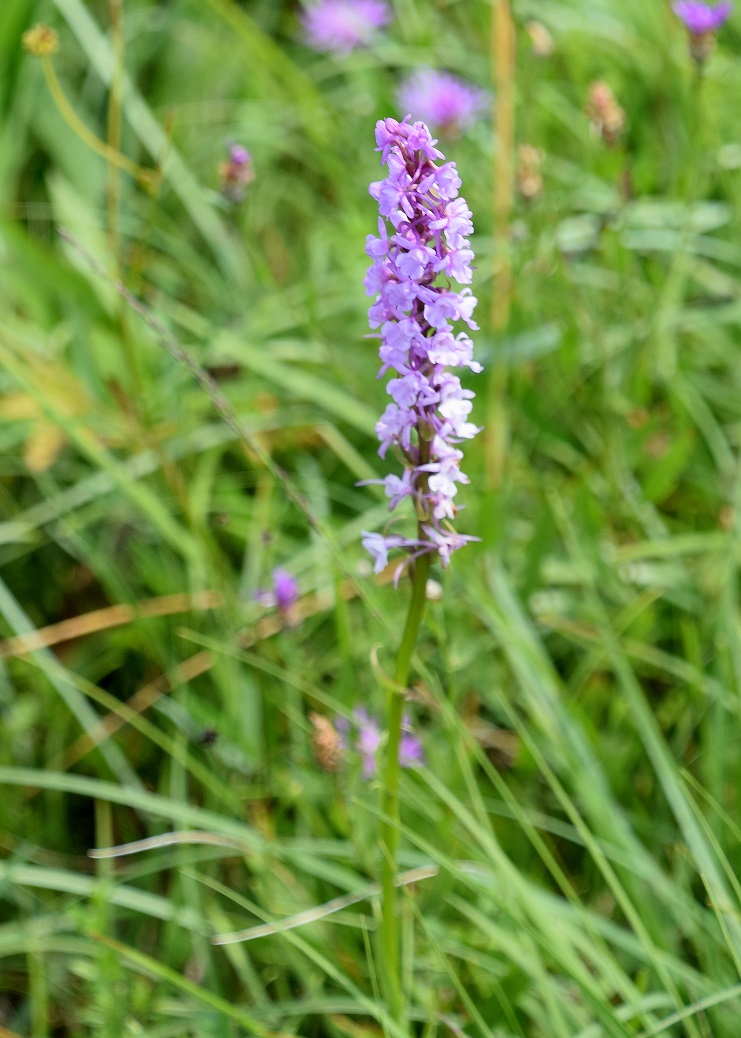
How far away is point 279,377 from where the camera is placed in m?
2.27

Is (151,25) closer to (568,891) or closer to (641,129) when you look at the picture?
(641,129)

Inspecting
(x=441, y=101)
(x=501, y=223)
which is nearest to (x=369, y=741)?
(x=501, y=223)

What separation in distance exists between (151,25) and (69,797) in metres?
2.43

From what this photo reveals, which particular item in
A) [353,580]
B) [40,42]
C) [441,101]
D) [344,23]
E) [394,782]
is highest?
[344,23]

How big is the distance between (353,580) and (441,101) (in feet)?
4.95

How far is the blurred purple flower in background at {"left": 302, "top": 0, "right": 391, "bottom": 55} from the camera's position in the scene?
301 centimetres

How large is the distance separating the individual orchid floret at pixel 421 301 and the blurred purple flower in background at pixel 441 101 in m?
1.58

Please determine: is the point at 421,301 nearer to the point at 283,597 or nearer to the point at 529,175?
the point at 283,597

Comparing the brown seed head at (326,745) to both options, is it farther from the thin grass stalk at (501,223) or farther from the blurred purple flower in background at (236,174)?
the blurred purple flower in background at (236,174)

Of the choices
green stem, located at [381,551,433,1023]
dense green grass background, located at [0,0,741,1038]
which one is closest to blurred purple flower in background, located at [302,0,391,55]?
dense green grass background, located at [0,0,741,1038]

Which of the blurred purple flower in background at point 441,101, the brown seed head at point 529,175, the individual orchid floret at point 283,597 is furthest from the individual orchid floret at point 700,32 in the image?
the individual orchid floret at point 283,597

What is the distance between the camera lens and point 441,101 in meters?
2.50

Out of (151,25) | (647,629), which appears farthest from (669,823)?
(151,25)

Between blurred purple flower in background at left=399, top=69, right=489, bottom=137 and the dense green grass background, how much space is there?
0.28 ft
